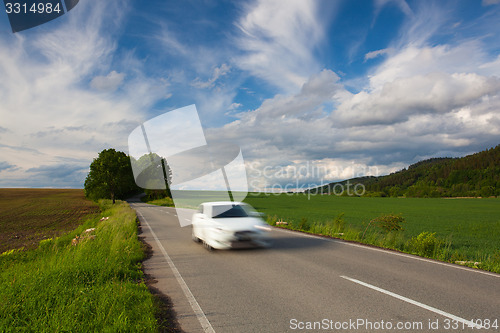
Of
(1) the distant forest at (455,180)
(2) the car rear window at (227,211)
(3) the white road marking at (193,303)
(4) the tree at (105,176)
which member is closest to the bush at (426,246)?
(2) the car rear window at (227,211)

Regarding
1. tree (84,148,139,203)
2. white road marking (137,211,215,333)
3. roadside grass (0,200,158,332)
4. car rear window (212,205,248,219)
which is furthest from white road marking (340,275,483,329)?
tree (84,148,139,203)

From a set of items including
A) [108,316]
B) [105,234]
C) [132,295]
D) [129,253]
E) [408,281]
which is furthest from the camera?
[105,234]

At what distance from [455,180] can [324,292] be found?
14663 centimetres

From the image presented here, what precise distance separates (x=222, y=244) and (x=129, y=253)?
2.71 m

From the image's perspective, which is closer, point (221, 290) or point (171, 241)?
point (221, 290)

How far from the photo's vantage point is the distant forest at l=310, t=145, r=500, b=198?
354 ft

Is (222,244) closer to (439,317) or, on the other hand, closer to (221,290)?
(221,290)

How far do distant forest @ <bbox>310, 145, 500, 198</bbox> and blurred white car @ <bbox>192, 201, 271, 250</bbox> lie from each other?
9509 cm

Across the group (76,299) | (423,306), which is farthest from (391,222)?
(76,299)

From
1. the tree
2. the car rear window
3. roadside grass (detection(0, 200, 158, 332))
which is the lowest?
roadside grass (detection(0, 200, 158, 332))

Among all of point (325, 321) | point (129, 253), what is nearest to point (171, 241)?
point (129, 253)

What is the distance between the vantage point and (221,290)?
5.75 meters

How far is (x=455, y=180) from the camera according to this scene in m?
125

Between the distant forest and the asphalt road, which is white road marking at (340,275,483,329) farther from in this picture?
the distant forest
